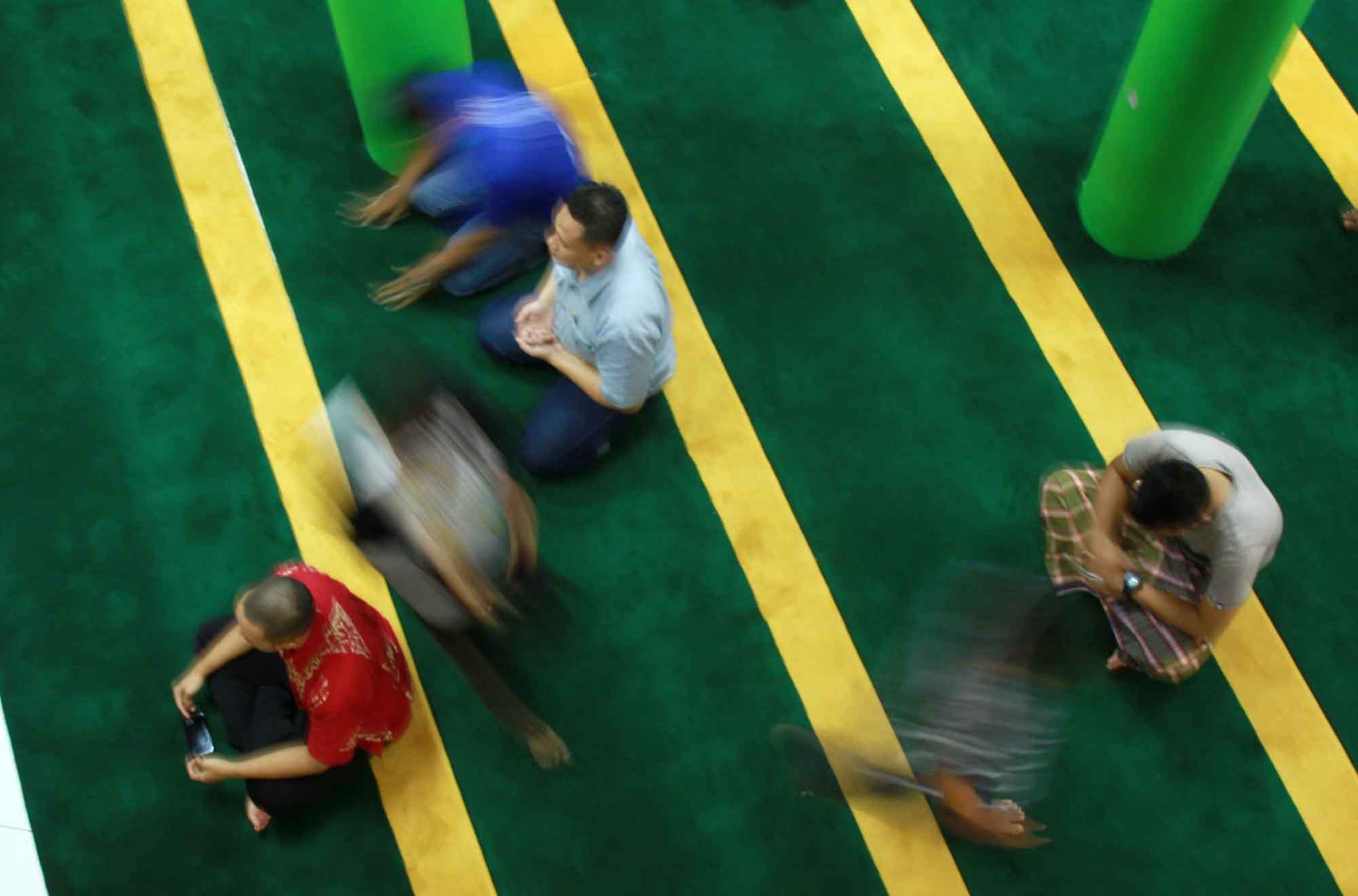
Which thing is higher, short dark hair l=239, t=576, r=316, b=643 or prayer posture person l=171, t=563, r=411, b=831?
short dark hair l=239, t=576, r=316, b=643

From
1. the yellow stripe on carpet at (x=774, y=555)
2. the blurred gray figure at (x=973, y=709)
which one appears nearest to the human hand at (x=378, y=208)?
the yellow stripe on carpet at (x=774, y=555)

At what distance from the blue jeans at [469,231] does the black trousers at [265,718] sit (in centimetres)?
145

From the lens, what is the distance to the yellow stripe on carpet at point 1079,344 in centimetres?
380

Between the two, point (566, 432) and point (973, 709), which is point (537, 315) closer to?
point (566, 432)

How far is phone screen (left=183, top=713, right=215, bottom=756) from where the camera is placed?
375cm

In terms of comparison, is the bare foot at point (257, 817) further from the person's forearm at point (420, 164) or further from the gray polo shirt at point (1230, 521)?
the gray polo shirt at point (1230, 521)

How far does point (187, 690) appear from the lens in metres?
3.79

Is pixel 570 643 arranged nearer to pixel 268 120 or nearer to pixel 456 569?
pixel 456 569

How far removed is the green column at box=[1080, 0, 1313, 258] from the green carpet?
7.7 inches

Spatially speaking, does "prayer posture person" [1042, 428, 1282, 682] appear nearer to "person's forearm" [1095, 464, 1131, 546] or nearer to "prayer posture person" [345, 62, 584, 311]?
"person's forearm" [1095, 464, 1131, 546]

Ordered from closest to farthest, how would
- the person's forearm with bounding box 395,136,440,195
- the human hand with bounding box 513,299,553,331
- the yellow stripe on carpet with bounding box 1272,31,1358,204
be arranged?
the human hand with bounding box 513,299,553,331 → the person's forearm with bounding box 395,136,440,195 → the yellow stripe on carpet with bounding box 1272,31,1358,204

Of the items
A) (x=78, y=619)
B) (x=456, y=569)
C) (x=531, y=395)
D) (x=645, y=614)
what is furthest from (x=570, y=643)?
(x=78, y=619)

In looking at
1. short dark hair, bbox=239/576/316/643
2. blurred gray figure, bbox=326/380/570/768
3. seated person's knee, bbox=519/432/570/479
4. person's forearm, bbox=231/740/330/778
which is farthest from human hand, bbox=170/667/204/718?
seated person's knee, bbox=519/432/570/479

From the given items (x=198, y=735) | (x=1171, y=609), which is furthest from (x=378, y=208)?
(x=1171, y=609)
